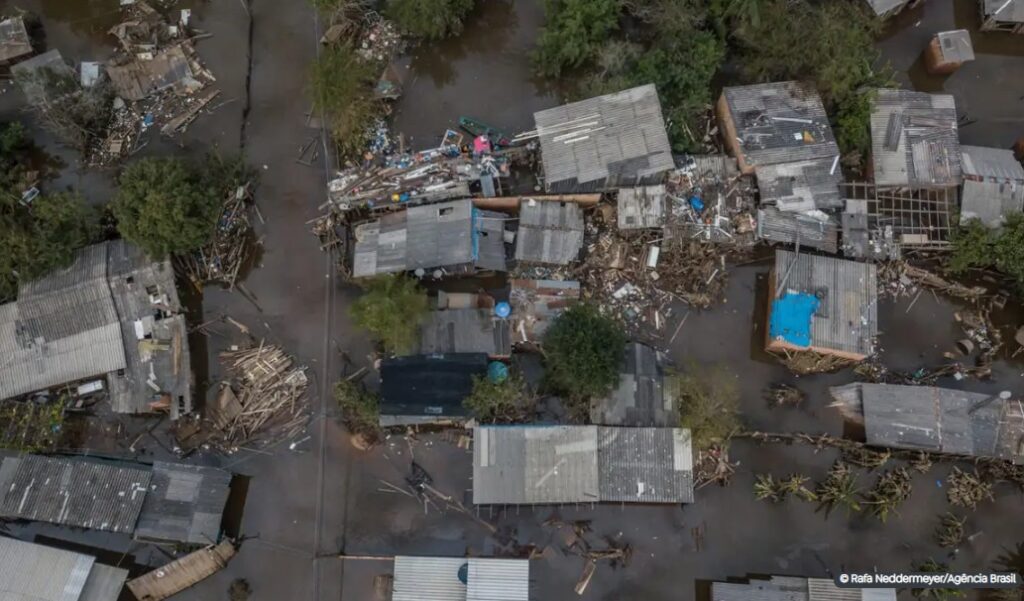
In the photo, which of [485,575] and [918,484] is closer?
[485,575]

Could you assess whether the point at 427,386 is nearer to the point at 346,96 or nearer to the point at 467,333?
the point at 467,333

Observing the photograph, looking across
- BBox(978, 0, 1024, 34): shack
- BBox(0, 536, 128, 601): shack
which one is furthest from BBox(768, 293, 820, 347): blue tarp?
BBox(0, 536, 128, 601): shack

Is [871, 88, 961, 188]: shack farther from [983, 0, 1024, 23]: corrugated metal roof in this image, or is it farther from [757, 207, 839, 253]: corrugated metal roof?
[983, 0, 1024, 23]: corrugated metal roof

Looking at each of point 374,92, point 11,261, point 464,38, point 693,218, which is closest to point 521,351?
point 693,218

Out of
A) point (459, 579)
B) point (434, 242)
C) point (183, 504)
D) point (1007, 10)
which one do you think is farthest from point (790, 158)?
point (183, 504)

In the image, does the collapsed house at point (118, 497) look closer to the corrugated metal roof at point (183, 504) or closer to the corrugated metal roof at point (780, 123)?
the corrugated metal roof at point (183, 504)

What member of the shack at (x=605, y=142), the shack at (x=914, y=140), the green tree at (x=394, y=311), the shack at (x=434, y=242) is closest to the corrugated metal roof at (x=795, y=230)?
the shack at (x=914, y=140)

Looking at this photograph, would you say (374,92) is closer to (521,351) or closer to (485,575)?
(521,351)
